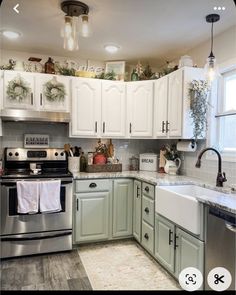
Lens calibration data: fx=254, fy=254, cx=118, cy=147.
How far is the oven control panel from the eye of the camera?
3.17 metres

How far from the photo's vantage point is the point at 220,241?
1.78 metres

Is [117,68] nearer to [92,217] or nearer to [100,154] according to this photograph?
[100,154]

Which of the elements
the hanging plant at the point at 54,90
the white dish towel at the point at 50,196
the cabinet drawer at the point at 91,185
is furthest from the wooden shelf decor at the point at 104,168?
the hanging plant at the point at 54,90

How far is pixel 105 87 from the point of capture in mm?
3363

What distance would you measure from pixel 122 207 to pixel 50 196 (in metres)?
0.91

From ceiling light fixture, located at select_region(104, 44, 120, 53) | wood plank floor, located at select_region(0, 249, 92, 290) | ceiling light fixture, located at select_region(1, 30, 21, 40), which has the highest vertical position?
ceiling light fixture, located at select_region(1, 30, 21, 40)

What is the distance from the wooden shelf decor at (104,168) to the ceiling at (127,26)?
150 cm

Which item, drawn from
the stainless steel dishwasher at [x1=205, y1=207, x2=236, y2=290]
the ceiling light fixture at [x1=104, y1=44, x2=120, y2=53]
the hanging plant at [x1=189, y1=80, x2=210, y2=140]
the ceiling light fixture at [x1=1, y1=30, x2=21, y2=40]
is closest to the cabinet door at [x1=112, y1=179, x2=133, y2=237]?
the hanging plant at [x1=189, y1=80, x2=210, y2=140]

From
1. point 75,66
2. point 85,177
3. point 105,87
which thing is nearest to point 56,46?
point 75,66

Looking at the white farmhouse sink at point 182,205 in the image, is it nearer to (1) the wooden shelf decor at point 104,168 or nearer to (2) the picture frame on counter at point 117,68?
(1) the wooden shelf decor at point 104,168

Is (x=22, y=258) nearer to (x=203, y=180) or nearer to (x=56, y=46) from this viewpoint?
(x=203, y=180)

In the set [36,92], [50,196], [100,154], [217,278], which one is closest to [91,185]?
[50,196]

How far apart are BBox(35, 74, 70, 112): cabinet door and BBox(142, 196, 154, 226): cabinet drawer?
151 centimetres

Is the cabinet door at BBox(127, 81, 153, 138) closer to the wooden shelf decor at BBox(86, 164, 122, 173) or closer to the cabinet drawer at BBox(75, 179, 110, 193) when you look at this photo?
the wooden shelf decor at BBox(86, 164, 122, 173)
